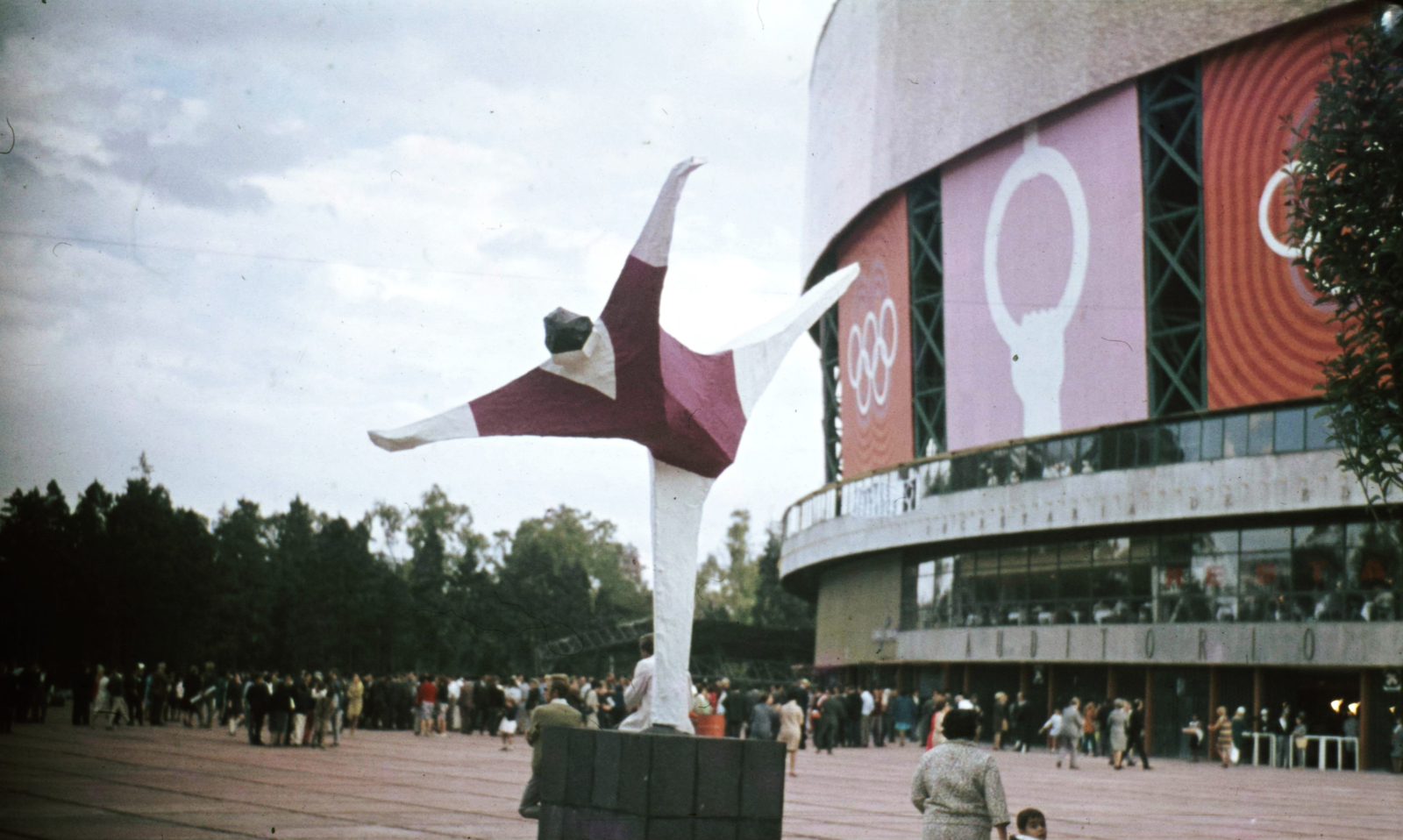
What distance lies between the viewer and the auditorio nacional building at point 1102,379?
32.8 m

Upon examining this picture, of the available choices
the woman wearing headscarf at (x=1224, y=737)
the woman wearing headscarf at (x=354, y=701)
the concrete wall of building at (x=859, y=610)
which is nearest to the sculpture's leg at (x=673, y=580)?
the woman wearing headscarf at (x=354, y=701)

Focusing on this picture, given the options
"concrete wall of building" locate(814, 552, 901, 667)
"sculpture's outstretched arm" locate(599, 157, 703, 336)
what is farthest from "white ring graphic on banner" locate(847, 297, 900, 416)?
"sculpture's outstretched arm" locate(599, 157, 703, 336)

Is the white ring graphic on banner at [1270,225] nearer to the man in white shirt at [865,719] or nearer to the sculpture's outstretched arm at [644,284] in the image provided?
the man in white shirt at [865,719]

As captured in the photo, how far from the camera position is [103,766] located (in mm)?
16781

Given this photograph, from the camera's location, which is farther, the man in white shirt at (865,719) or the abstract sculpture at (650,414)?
the man in white shirt at (865,719)

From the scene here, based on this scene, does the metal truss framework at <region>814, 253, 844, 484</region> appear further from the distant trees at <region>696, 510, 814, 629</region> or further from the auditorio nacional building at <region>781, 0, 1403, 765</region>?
the distant trees at <region>696, 510, 814, 629</region>

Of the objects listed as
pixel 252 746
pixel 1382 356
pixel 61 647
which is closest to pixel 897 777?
pixel 252 746

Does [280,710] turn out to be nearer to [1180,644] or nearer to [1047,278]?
[1180,644]

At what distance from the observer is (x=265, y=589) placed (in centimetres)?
6009

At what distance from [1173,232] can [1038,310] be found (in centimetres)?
415

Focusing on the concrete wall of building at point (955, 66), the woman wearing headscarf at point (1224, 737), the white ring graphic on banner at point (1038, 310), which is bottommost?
the woman wearing headscarf at point (1224, 737)

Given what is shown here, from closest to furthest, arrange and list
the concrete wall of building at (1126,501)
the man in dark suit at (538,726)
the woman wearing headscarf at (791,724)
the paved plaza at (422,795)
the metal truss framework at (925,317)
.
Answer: the man in dark suit at (538,726), the paved plaza at (422,795), the woman wearing headscarf at (791,724), the concrete wall of building at (1126,501), the metal truss framework at (925,317)

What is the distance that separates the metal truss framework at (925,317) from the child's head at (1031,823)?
37.0 metres

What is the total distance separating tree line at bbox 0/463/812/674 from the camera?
4512 cm
